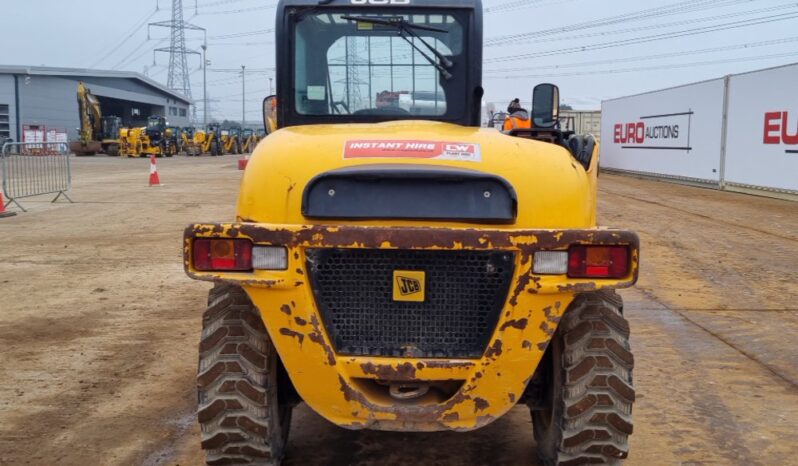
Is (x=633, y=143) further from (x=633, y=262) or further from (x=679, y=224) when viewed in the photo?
(x=633, y=262)

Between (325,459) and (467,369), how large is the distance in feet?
3.86

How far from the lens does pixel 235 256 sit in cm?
308

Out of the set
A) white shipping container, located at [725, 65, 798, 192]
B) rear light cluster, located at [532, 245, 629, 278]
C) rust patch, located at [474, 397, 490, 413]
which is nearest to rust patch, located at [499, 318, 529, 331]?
rear light cluster, located at [532, 245, 629, 278]

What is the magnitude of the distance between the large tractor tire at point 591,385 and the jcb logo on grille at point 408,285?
66cm

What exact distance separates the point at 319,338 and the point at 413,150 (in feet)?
2.96

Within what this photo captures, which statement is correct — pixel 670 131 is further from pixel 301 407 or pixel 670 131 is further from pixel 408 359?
pixel 408 359

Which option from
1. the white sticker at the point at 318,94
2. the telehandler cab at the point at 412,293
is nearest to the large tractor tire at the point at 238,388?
the telehandler cab at the point at 412,293

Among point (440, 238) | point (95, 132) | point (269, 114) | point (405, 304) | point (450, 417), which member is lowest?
point (450, 417)

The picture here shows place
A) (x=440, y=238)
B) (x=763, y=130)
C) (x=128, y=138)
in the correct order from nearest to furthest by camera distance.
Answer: (x=440, y=238) < (x=763, y=130) < (x=128, y=138)

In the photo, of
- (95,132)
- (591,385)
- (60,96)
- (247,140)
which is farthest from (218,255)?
(60,96)

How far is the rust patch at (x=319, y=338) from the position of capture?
121 inches

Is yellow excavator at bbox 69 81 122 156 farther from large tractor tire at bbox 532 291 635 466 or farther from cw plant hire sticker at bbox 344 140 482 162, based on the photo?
large tractor tire at bbox 532 291 635 466

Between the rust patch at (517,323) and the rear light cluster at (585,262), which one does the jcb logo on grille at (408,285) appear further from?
the rear light cluster at (585,262)

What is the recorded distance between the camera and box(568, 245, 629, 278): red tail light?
9.88 feet
